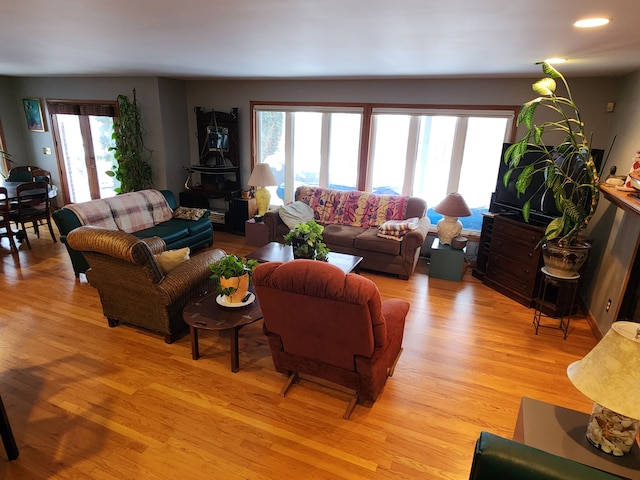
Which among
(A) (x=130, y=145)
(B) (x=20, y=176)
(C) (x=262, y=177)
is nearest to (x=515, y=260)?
(C) (x=262, y=177)

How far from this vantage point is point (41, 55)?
12.8ft

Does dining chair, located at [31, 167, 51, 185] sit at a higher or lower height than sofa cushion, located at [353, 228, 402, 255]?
higher

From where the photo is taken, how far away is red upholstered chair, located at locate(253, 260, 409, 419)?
1.92 meters

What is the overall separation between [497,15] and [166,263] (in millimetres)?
2872

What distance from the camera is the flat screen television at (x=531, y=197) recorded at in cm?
377

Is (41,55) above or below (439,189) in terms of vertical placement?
above

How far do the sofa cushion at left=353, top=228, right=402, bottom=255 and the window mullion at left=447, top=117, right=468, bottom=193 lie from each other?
130 cm

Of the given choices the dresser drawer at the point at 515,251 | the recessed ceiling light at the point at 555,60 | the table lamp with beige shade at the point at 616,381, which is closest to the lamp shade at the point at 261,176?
the dresser drawer at the point at 515,251

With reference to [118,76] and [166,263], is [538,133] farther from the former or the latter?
[118,76]

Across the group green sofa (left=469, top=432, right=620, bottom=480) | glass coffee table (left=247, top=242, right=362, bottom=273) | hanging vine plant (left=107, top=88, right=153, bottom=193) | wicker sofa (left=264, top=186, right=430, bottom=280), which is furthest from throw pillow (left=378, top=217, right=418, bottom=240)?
hanging vine plant (left=107, top=88, right=153, bottom=193)

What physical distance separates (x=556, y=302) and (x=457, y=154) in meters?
2.22

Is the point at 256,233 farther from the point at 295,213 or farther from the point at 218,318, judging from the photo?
the point at 218,318

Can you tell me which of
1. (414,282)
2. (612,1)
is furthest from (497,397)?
(612,1)

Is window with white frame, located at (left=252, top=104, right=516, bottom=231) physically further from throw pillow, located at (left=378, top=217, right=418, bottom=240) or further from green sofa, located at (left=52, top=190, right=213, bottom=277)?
green sofa, located at (left=52, top=190, right=213, bottom=277)
